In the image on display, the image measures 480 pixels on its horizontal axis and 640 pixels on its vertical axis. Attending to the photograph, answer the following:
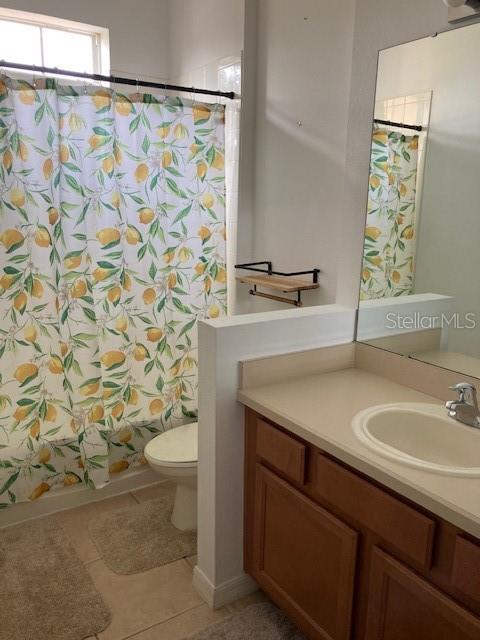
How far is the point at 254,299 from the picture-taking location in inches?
109

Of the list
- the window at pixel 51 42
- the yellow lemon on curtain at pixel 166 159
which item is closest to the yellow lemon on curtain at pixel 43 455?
the yellow lemon on curtain at pixel 166 159

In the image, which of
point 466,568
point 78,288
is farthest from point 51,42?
point 466,568

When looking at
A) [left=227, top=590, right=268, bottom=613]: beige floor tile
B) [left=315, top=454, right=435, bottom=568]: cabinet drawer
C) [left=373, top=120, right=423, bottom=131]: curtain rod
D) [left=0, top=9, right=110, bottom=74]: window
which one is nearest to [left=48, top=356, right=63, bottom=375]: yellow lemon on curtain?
[left=227, top=590, right=268, bottom=613]: beige floor tile

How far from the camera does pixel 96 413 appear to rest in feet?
8.48

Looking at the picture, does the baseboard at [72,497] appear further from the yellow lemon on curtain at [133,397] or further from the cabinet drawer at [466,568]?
the cabinet drawer at [466,568]

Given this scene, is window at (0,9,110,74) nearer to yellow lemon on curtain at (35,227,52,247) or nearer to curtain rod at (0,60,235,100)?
curtain rod at (0,60,235,100)

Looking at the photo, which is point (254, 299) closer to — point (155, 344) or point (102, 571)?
point (155, 344)

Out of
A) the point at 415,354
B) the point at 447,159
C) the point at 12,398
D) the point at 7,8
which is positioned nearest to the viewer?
the point at 447,159

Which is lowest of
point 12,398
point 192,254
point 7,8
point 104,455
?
point 104,455

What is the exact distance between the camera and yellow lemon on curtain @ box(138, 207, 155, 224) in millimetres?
2521

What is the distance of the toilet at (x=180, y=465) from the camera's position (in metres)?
2.28

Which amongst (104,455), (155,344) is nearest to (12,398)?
(104,455)

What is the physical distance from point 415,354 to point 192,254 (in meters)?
1.29

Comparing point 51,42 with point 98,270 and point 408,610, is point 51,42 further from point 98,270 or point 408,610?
point 408,610
